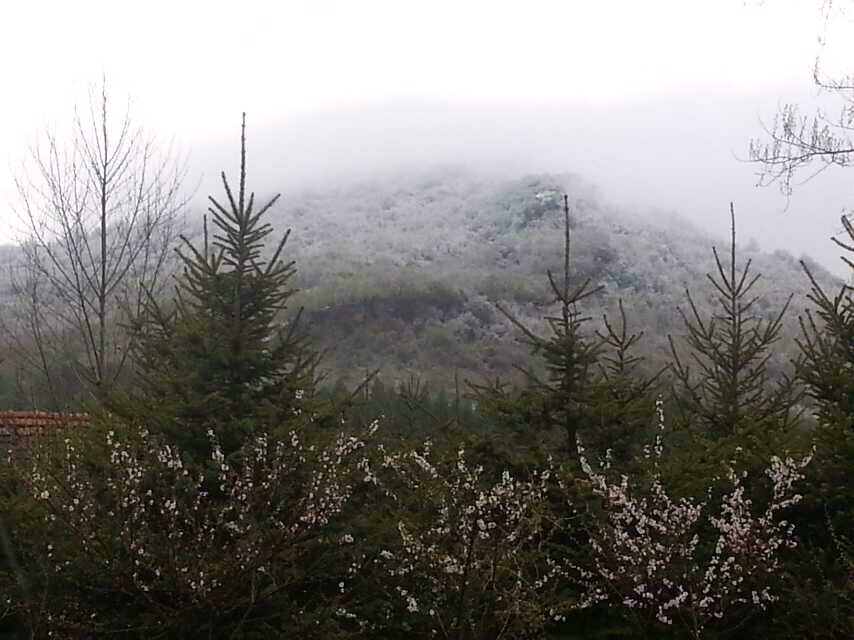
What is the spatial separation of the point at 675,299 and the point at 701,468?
164ft

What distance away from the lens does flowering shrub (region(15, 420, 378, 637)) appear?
212 inches

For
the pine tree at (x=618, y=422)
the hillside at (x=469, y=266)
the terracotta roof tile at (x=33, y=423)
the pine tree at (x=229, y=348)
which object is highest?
the pine tree at (x=229, y=348)

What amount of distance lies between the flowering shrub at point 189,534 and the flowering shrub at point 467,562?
472 mm

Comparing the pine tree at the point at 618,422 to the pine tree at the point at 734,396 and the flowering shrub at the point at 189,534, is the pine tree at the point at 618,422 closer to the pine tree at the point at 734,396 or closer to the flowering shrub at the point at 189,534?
the pine tree at the point at 734,396

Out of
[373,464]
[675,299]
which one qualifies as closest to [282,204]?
[675,299]

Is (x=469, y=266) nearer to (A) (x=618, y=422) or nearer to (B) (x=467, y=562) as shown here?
(A) (x=618, y=422)

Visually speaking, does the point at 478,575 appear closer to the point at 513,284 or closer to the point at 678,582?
the point at 678,582

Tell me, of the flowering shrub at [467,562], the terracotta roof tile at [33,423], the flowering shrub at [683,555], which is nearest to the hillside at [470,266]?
the terracotta roof tile at [33,423]

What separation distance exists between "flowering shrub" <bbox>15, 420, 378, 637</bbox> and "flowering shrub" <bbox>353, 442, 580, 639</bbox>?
18.6 inches

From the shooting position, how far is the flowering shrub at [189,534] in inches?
212

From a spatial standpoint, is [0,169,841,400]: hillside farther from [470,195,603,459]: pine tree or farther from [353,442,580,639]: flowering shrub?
[353,442,580,639]: flowering shrub

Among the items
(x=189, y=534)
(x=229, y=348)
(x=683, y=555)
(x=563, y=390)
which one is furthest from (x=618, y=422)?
(x=189, y=534)

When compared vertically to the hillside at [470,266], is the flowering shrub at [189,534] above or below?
above

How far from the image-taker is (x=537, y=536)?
6.54m
